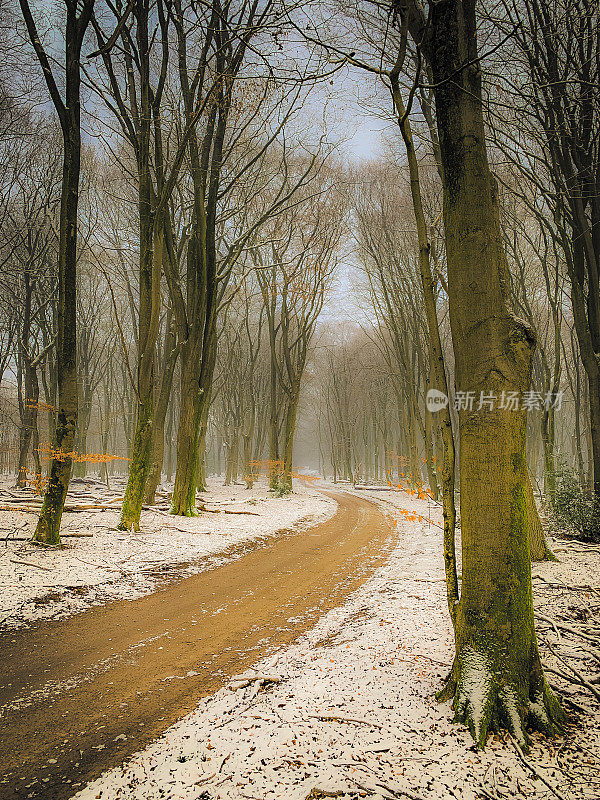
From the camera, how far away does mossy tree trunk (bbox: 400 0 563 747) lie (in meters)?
2.55

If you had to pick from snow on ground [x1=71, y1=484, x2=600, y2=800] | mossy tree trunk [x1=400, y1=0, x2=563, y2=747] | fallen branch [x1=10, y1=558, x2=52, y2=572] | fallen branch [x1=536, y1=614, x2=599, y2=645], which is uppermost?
mossy tree trunk [x1=400, y1=0, x2=563, y2=747]

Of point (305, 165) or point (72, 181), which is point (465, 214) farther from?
point (305, 165)

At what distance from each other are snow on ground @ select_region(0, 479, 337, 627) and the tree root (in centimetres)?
422

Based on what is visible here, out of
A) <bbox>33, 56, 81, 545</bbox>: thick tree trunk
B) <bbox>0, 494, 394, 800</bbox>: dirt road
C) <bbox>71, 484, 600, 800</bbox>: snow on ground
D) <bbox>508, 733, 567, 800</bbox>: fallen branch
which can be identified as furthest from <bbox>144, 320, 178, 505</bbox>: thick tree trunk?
<bbox>508, 733, 567, 800</bbox>: fallen branch

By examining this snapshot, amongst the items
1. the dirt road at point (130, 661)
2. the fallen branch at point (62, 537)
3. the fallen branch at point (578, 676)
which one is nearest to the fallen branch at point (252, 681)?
the dirt road at point (130, 661)

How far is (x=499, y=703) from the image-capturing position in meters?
2.51

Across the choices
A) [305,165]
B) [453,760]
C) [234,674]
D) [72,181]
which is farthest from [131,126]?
[453,760]

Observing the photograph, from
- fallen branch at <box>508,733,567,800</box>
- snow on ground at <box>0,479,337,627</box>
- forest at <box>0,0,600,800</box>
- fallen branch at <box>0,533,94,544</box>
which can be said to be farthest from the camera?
fallen branch at <box>0,533,94,544</box>

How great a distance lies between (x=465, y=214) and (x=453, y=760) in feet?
10.4

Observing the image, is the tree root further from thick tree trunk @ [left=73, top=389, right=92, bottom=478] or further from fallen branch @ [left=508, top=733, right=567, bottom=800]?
thick tree trunk @ [left=73, top=389, right=92, bottom=478]

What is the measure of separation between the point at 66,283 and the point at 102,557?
445 cm

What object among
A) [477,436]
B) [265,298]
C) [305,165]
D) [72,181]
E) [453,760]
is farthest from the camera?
[265,298]

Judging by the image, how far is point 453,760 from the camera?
228 centimetres

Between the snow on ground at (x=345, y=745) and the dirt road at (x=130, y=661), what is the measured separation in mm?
248
